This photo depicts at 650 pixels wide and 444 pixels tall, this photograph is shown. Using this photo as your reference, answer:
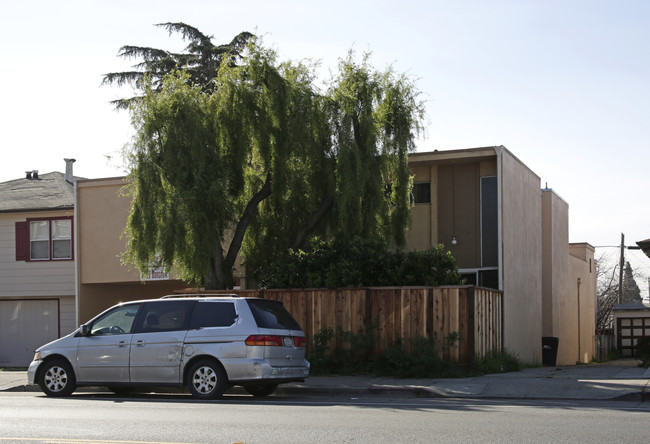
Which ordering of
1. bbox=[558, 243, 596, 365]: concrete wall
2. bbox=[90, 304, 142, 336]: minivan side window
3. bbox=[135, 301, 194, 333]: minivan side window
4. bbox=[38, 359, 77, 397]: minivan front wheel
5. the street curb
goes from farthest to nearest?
1. bbox=[558, 243, 596, 365]: concrete wall
2. bbox=[38, 359, 77, 397]: minivan front wheel
3. bbox=[90, 304, 142, 336]: minivan side window
4. bbox=[135, 301, 194, 333]: minivan side window
5. the street curb

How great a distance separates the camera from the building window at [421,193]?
22484 mm

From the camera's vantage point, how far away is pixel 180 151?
18.5 m

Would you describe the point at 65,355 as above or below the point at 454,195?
below

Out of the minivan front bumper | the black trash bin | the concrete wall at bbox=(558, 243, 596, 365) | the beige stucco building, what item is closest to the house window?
the beige stucco building

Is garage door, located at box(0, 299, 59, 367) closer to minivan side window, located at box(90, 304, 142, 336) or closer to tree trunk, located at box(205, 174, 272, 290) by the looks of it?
tree trunk, located at box(205, 174, 272, 290)

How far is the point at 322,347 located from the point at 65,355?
5510mm

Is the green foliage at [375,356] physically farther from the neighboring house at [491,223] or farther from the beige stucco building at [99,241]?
the beige stucco building at [99,241]

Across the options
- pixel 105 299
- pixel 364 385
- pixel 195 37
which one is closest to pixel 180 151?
pixel 364 385

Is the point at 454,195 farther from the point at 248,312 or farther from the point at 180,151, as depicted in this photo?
the point at 248,312

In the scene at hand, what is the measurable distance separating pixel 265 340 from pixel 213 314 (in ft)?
3.47

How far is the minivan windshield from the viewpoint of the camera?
13547 mm

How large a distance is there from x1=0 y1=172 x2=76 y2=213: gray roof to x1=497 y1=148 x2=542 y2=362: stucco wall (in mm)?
14202

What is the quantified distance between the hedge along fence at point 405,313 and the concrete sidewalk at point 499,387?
117 centimetres

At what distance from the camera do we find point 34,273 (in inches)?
1072
